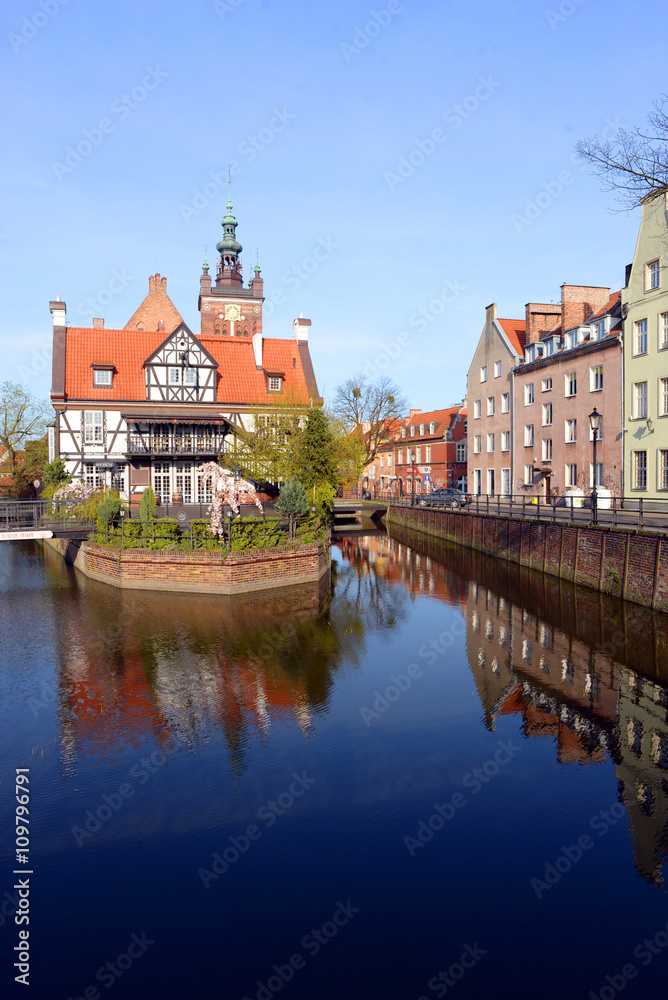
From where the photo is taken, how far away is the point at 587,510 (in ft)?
108

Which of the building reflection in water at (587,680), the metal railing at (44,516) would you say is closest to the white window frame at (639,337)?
the building reflection in water at (587,680)

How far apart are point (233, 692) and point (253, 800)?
188 inches

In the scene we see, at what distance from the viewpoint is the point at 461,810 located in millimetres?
9680

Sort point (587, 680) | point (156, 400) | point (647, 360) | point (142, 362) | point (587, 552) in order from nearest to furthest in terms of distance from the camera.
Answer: point (587, 680) → point (587, 552) → point (647, 360) → point (156, 400) → point (142, 362)

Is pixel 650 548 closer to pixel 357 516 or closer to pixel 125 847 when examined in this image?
pixel 125 847

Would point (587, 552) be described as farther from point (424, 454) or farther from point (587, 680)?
point (424, 454)

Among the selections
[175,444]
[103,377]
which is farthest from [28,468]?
[175,444]

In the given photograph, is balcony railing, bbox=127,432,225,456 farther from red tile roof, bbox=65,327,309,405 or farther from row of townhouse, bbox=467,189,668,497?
row of townhouse, bbox=467,189,668,497

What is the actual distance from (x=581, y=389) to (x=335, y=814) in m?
35.2

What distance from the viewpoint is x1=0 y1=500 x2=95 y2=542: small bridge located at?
2877cm

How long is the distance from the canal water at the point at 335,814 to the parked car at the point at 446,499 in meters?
29.8

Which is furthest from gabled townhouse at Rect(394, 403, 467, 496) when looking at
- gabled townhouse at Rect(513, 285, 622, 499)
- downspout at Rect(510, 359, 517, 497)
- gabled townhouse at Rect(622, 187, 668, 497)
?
gabled townhouse at Rect(622, 187, 668, 497)

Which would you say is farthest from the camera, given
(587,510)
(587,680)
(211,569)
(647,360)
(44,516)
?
(647,360)

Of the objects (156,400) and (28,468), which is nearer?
(156,400)
